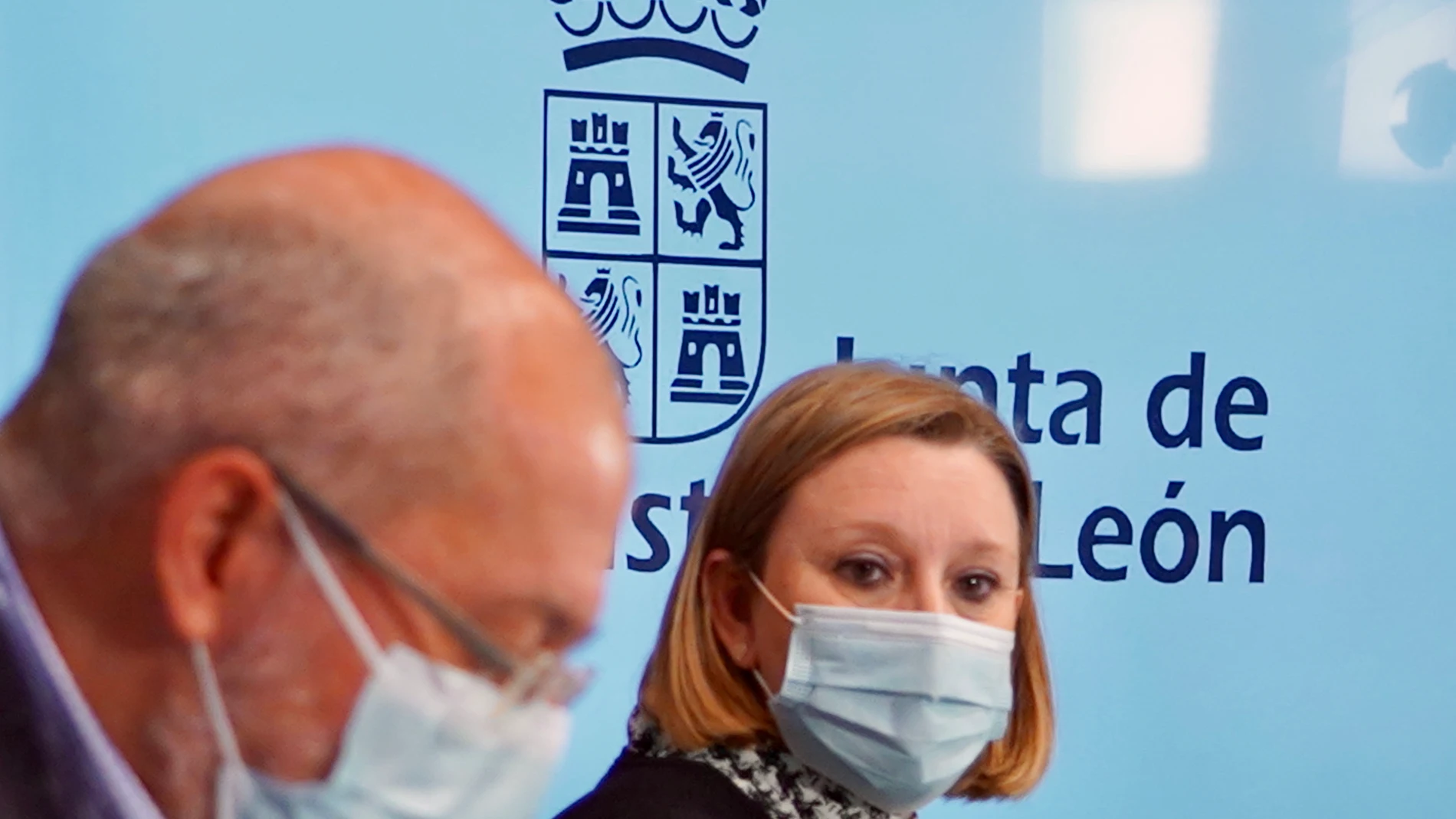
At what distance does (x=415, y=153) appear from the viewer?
2.94 meters

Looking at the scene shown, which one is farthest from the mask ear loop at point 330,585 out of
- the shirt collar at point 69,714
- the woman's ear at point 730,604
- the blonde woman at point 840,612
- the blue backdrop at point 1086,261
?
the blue backdrop at point 1086,261

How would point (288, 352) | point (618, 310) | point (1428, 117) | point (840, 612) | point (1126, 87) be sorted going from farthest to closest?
point (1428, 117), point (1126, 87), point (618, 310), point (840, 612), point (288, 352)

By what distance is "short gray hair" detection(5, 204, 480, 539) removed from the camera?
33.3 inches

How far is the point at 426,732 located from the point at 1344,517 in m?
2.83

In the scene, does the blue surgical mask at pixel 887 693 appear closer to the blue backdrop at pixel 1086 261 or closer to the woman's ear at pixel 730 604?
the woman's ear at pixel 730 604

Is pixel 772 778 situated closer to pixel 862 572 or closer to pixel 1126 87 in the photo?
pixel 862 572

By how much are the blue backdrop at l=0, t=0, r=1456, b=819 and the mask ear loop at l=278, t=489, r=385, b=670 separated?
211 cm

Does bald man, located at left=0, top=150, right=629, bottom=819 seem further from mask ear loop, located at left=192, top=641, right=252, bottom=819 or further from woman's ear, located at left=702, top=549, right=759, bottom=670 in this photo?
woman's ear, located at left=702, top=549, right=759, bottom=670

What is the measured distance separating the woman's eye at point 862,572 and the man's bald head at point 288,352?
1.20m

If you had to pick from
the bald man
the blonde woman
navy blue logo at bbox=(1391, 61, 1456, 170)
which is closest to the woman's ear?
the blonde woman

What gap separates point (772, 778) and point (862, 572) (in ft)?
0.87

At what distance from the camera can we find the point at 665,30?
3.09 metres

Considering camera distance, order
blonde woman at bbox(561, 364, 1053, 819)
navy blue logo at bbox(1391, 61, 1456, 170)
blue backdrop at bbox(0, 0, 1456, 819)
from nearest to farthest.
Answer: blonde woman at bbox(561, 364, 1053, 819), blue backdrop at bbox(0, 0, 1456, 819), navy blue logo at bbox(1391, 61, 1456, 170)

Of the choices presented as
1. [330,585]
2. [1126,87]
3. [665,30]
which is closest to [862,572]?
[330,585]
